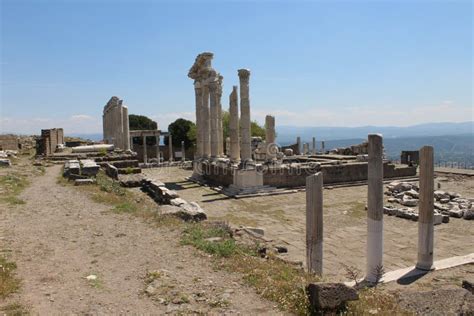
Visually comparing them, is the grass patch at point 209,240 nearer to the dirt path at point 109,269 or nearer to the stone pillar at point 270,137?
the dirt path at point 109,269

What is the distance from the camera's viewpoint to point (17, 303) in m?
5.30

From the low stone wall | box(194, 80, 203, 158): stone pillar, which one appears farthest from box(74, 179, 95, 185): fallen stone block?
box(194, 80, 203, 158): stone pillar

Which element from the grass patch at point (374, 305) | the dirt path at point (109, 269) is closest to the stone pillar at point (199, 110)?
the dirt path at point (109, 269)

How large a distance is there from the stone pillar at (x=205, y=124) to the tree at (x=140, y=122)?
145 ft

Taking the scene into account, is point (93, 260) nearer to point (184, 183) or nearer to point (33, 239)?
point (33, 239)

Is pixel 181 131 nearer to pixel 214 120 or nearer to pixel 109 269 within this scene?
pixel 214 120

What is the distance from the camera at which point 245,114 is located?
75.5ft

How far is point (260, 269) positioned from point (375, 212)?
11.3 feet

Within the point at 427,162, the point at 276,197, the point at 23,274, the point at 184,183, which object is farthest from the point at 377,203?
the point at 184,183

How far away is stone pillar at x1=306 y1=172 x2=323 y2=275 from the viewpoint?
28.4 feet

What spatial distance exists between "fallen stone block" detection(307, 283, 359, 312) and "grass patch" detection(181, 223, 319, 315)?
17cm

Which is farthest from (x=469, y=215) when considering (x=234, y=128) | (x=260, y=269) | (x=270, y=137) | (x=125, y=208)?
(x=234, y=128)

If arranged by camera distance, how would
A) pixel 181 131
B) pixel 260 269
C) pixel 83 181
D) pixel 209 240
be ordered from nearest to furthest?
pixel 260 269, pixel 209 240, pixel 83 181, pixel 181 131

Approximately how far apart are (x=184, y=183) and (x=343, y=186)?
9780mm
